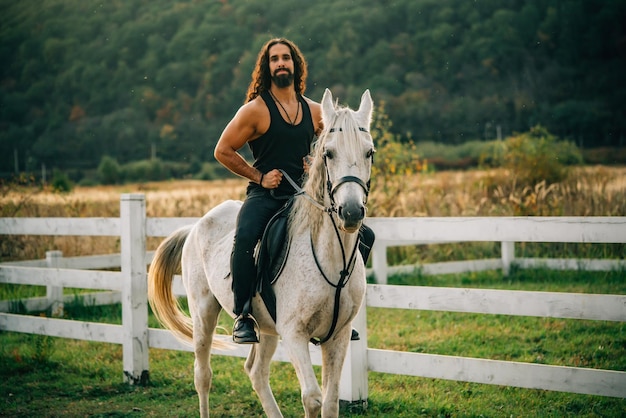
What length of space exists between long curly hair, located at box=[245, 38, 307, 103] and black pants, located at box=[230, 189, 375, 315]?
0.75m

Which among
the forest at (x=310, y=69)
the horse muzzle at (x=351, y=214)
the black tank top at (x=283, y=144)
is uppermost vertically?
the forest at (x=310, y=69)

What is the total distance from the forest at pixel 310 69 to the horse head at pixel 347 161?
5441cm

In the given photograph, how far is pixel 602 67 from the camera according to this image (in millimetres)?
61094

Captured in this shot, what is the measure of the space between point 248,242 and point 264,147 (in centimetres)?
66

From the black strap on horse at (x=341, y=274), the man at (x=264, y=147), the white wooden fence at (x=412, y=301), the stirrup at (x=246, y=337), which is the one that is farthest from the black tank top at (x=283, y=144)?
the white wooden fence at (x=412, y=301)

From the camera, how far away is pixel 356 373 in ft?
19.6

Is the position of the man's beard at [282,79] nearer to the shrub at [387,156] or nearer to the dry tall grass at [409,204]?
the dry tall grass at [409,204]

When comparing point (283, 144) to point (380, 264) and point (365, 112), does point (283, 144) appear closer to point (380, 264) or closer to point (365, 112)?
point (365, 112)

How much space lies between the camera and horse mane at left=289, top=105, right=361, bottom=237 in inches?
153

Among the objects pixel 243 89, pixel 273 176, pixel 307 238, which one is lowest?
pixel 307 238

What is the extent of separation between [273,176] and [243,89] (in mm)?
55533

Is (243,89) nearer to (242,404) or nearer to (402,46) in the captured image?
(402,46)

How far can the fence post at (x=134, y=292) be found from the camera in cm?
725

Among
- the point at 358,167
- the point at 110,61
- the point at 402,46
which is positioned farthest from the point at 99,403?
the point at 110,61
